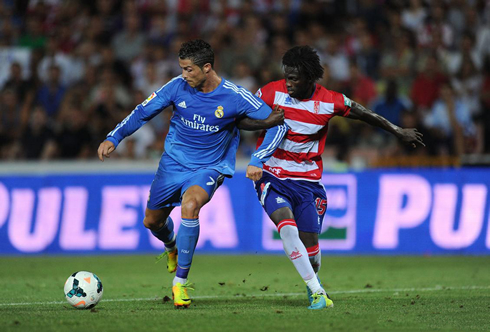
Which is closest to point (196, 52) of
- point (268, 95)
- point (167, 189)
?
point (268, 95)

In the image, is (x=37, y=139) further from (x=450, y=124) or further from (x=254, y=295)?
(x=450, y=124)

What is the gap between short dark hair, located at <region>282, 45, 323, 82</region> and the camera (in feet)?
24.6

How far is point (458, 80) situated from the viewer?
15383mm

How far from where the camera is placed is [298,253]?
7.29 meters

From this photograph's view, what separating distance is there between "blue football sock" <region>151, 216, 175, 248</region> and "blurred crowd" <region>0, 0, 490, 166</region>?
5.82 metres

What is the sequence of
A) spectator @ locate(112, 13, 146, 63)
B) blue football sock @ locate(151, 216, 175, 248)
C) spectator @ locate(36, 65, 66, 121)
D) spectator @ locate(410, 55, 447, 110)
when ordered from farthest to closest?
spectator @ locate(112, 13, 146, 63), spectator @ locate(36, 65, 66, 121), spectator @ locate(410, 55, 447, 110), blue football sock @ locate(151, 216, 175, 248)

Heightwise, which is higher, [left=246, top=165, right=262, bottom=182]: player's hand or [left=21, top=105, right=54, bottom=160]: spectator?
[left=246, top=165, right=262, bottom=182]: player's hand

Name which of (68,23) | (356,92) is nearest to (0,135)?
(68,23)

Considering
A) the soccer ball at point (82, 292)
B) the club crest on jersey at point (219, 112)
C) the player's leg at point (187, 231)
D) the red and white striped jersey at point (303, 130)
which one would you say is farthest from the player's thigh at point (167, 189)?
the soccer ball at point (82, 292)

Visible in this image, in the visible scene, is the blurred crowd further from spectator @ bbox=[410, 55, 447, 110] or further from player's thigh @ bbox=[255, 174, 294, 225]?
player's thigh @ bbox=[255, 174, 294, 225]

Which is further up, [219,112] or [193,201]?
[219,112]

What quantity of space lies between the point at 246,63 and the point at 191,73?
7.98 m

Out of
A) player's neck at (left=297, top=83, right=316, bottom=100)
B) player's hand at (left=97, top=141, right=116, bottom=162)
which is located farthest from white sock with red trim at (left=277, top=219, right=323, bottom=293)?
player's hand at (left=97, top=141, right=116, bottom=162)

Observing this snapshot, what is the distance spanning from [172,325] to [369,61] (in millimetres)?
10890
